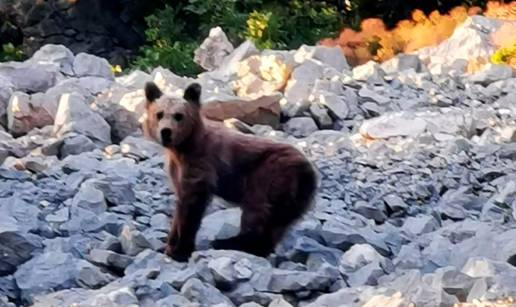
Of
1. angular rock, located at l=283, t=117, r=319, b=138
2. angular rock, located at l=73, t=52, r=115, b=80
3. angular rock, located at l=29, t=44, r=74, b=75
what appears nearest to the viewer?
angular rock, located at l=283, t=117, r=319, b=138

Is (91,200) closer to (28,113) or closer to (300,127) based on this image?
(28,113)

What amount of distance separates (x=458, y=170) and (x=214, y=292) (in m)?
4.01

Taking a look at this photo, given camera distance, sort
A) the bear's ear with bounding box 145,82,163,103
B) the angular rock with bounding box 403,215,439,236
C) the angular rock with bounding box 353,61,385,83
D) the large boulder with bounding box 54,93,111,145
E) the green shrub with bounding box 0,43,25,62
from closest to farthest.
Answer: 1. the bear's ear with bounding box 145,82,163,103
2. the angular rock with bounding box 403,215,439,236
3. the large boulder with bounding box 54,93,111,145
4. the angular rock with bounding box 353,61,385,83
5. the green shrub with bounding box 0,43,25,62

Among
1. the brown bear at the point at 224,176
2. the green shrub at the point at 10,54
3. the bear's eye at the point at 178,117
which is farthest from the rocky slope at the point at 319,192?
the green shrub at the point at 10,54

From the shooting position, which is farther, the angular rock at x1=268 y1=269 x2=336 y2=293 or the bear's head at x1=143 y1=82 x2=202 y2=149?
the bear's head at x1=143 y1=82 x2=202 y2=149

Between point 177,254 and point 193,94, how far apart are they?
3.08ft

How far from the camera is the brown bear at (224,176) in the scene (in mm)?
7234

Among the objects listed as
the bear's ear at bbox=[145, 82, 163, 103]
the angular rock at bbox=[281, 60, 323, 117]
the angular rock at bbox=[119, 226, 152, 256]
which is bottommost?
the angular rock at bbox=[281, 60, 323, 117]

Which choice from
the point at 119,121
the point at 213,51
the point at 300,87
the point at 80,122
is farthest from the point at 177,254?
the point at 213,51

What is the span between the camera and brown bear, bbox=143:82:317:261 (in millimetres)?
7234

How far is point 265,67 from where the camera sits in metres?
13.9

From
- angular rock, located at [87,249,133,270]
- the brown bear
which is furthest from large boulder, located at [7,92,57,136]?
angular rock, located at [87,249,133,270]

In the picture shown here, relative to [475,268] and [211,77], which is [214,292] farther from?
[211,77]

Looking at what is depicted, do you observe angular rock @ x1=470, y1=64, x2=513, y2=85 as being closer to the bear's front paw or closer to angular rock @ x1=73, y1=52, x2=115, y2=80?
angular rock @ x1=73, y1=52, x2=115, y2=80
